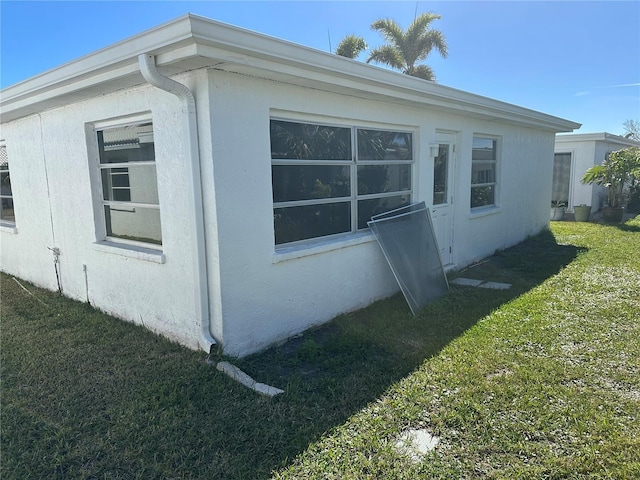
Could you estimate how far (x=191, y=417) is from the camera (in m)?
3.02

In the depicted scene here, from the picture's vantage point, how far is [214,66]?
3.54 meters

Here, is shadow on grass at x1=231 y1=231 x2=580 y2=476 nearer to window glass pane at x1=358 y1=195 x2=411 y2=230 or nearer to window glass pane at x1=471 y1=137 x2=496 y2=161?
window glass pane at x1=358 y1=195 x2=411 y2=230

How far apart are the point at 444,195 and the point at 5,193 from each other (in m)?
7.51

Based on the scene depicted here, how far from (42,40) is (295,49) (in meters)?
5.19

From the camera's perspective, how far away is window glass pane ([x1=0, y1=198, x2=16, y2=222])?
7388 millimetres

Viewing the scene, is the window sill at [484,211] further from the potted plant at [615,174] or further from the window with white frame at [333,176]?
the potted plant at [615,174]

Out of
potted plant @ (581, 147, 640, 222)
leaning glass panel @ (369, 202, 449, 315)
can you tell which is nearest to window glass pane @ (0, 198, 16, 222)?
leaning glass panel @ (369, 202, 449, 315)

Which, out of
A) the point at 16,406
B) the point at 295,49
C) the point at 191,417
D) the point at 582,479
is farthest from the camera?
the point at 295,49

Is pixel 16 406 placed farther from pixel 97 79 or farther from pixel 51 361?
pixel 97 79

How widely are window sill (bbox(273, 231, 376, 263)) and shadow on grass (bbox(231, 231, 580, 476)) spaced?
0.85 meters

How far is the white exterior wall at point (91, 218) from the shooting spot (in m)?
4.05

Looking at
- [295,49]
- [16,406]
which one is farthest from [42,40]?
[16,406]

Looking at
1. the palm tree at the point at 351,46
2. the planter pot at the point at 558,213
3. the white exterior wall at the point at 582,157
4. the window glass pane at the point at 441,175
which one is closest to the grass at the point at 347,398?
the window glass pane at the point at 441,175

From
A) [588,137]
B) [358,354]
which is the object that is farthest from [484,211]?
[588,137]
